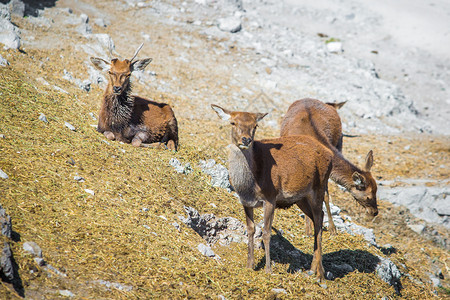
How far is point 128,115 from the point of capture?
395 inches

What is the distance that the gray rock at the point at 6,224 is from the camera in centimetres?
484

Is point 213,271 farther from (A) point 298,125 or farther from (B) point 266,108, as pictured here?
(B) point 266,108

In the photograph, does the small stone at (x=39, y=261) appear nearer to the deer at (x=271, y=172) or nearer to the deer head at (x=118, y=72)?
the deer at (x=271, y=172)

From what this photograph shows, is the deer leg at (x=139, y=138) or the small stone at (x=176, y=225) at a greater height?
the small stone at (x=176, y=225)

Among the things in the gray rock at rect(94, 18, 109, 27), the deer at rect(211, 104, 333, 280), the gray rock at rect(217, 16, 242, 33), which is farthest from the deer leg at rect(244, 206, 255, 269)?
the gray rock at rect(217, 16, 242, 33)

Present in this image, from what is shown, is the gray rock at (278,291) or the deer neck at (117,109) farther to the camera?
the deer neck at (117,109)

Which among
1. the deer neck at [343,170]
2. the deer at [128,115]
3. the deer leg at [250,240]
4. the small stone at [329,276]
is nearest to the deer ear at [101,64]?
the deer at [128,115]

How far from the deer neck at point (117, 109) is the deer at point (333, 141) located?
3.76 m

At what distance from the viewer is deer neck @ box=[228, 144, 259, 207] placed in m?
6.67

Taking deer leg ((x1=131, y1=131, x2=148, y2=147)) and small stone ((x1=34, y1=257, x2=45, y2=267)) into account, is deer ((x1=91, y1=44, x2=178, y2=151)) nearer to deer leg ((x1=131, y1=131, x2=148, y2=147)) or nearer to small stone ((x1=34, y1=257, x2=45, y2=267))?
deer leg ((x1=131, y1=131, x2=148, y2=147))

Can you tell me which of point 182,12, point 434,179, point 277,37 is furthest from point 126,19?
point 434,179

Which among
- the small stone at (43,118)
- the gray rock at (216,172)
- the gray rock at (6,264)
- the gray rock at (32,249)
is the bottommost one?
the gray rock at (216,172)

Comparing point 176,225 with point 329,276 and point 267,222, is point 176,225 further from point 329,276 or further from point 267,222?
point 329,276

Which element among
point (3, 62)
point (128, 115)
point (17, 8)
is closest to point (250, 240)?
point (128, 115)
